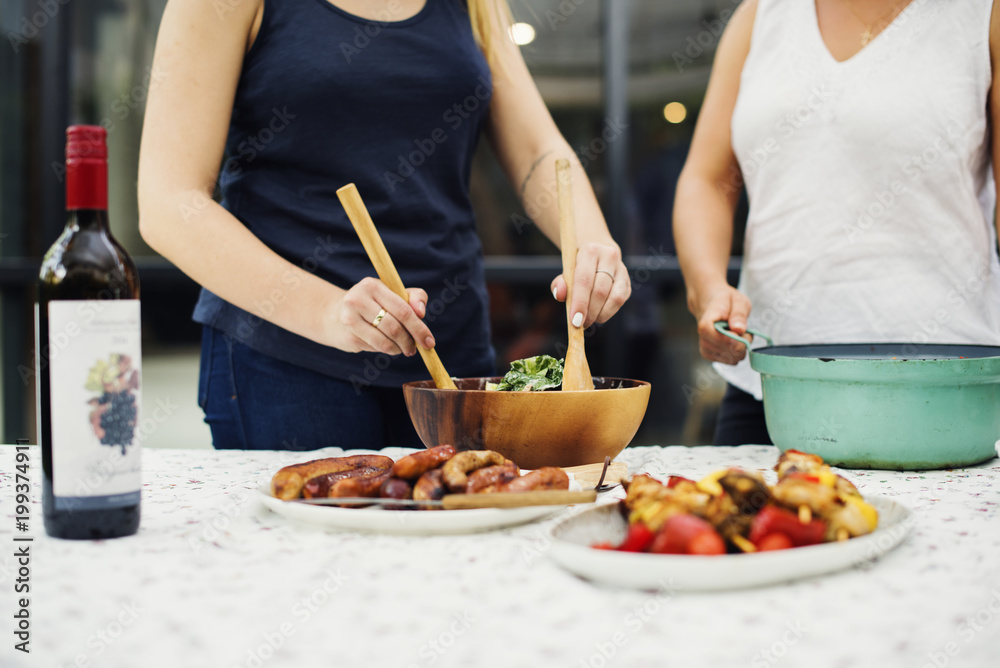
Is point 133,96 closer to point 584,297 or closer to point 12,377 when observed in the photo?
point 12,377

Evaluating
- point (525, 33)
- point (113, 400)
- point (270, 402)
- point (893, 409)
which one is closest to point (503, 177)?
point (525, 33)

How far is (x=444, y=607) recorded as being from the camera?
1.92ft

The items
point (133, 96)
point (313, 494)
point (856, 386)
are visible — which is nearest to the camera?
point (313, 494)

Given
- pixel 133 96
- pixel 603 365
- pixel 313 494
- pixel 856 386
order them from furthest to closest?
pixel 133 96
pixel 603 365
pixel 856 386
pixel 313 494

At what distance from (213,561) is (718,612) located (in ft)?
1.40

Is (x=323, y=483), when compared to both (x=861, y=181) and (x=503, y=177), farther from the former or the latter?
(x=503, y=177)

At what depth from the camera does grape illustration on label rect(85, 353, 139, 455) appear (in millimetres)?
671

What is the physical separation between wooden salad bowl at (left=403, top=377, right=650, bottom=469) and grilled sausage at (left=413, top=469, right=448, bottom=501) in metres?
0.16

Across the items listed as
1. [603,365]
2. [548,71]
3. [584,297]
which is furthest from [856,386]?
[548,71]

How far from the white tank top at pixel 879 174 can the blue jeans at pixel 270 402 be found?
2.53ft

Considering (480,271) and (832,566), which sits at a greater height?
(480,271)

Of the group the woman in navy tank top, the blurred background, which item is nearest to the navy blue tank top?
the woman in navy tank top

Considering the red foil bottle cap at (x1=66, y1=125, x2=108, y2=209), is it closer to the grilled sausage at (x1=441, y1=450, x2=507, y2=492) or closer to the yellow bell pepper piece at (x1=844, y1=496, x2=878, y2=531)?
the grilled sausage at (x1=441, y1=450, x2=507, y2=492)

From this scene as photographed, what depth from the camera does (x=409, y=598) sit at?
601 millimetres
